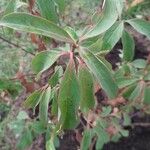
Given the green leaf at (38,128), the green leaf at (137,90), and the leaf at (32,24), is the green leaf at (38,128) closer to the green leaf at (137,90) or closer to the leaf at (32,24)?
the green leaf at (137,90)

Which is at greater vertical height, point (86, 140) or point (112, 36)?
point (112, 36)

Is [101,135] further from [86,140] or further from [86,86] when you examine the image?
[86,86]

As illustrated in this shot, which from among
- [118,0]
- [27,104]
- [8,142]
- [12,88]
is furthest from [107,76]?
[8,142]

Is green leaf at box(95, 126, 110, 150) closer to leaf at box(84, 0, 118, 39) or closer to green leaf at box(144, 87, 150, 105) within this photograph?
green leaf at box(144, 87, 150, 105)

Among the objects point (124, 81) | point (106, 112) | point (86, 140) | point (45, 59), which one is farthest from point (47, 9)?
point (106, 112)

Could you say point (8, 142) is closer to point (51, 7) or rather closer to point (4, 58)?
point (4, 58)

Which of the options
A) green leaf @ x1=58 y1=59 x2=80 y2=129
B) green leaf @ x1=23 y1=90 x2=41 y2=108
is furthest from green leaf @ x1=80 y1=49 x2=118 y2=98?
green leaf @ x1=23 y1=90 x2=41 y2=108

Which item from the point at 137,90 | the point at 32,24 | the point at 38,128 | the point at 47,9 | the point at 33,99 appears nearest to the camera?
the point at 32,24

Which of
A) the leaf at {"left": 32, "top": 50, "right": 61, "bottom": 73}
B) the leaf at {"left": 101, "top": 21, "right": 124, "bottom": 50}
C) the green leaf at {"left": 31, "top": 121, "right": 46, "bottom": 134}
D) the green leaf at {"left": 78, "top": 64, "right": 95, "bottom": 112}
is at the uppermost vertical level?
the leaf at {"left": 101, "top": 21, "right": 124, "bottom": 50}

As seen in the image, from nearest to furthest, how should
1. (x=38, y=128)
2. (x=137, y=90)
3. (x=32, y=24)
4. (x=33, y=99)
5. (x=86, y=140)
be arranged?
(x=32, y=24), (x=33, y=99), (x=137, y=90), (x=86, y=140), (x=38, y=128)
